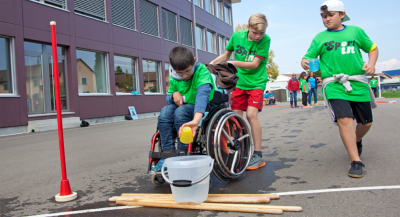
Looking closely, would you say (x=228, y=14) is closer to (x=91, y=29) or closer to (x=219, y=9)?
(x=219, y=9)

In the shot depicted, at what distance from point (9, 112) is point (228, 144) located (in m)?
9.62

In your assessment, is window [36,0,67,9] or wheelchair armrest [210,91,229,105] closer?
wheelchair armrest [210,91,229,105]

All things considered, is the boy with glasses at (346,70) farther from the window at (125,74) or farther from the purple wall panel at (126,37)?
the purple wall panel at (126,37)

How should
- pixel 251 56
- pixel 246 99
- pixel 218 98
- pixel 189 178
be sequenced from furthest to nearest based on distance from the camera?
pixel 246 99 → pixel 251 56 → pixel 218 98 → pixel 189 178

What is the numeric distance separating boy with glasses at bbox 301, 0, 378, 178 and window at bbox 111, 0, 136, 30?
13950 millimetres

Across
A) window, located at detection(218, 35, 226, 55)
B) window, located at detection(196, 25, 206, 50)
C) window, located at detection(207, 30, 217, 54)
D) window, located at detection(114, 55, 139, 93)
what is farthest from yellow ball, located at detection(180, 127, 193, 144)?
window, located at detection(218, 35, 226, 55)

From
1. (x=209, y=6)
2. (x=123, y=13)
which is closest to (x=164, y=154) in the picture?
(x=123, y=13)

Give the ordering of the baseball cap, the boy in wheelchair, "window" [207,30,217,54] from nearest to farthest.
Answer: the boy in wheelchair → the baseball cap → "window" [207,30,217,54]

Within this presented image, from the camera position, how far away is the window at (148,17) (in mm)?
18047

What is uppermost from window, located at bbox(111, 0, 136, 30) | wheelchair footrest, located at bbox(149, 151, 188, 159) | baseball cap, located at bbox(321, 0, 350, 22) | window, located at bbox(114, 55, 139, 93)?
window, located at bbox(111, 0, 136, 30)

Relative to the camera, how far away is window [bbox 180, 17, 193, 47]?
2292 centimetres

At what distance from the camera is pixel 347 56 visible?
3.43m

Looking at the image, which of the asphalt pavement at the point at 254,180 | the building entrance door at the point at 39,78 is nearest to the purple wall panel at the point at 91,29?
the building entrance door at the point at 39,78

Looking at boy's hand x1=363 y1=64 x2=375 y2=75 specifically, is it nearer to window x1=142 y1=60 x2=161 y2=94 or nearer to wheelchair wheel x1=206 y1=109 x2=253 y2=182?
wheelchair wheel x1=206 y1=109 x2=253 y2=182
